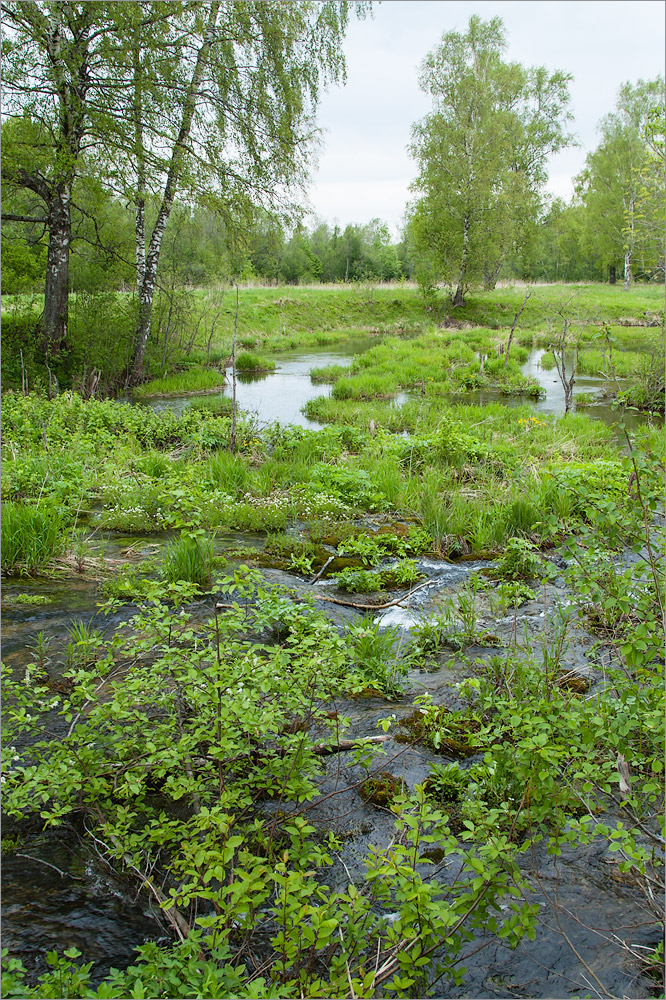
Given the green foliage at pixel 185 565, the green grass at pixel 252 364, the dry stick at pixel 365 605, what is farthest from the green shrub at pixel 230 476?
the green grass at pixel 252 364

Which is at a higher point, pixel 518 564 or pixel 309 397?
pixel 309 397

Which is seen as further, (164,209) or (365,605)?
(164,209)

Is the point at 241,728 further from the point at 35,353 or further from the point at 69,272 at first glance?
the point at 69,272

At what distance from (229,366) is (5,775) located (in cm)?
2041

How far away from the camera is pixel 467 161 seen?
33.7 meters

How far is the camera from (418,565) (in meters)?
7.41

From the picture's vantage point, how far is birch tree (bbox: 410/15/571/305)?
110 ft

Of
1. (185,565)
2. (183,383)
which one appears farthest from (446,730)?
(183,383)

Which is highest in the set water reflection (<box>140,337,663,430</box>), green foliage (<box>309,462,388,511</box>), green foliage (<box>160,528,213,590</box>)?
water reflection (<box>140,337,663,430</box>)

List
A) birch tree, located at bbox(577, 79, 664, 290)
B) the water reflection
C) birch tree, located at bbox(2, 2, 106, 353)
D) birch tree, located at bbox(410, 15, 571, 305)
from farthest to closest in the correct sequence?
1. birch tree, located at bbox(410, 15, 571, 305)
2. birch tree, located at bbox(577, 79, 664, 290)
3. the water reflection
4. birch tree, located at bbox(2, 2, 106, 353)

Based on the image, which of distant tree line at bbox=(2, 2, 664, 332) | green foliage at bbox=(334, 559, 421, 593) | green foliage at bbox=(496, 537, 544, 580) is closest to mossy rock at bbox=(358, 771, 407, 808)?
green foliage at bbox=(334, 559, 421, 593)

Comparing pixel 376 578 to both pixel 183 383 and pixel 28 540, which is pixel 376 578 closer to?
pixel 28 540

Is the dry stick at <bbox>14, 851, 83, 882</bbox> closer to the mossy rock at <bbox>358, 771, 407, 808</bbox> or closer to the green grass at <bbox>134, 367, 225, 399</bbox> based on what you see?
the mossy rock at <bbox>358, 771, 407, 808</bbox>

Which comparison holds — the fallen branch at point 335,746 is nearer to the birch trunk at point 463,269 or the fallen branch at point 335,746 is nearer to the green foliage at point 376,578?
the green foliage at point 376,578
